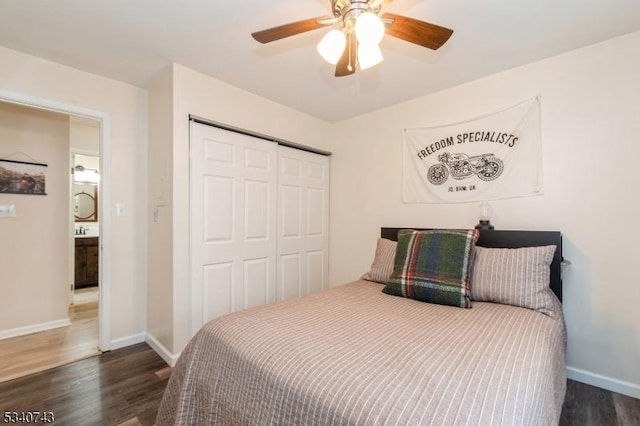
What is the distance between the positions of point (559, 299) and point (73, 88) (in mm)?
3941

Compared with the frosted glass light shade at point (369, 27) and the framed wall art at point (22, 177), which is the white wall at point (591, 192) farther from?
the framed wall art at point (22, 177)

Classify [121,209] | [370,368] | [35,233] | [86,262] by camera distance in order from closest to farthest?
[370,368], [121,209], [35,233], [86,262]

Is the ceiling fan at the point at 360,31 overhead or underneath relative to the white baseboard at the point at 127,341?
overhead

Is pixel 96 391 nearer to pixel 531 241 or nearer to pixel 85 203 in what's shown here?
pixel 531 241

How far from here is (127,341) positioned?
2.53m

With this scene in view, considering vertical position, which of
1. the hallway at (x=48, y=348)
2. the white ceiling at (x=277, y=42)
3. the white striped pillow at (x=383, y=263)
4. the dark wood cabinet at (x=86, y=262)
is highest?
the white ceiling at (x=277, y=42)

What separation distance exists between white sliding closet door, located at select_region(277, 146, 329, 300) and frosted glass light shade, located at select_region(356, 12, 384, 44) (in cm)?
181

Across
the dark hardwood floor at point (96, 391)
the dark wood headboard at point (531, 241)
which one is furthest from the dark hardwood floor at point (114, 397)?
the dark wood headboard at point (531, 241)

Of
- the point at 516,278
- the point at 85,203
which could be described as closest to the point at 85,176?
the point at 85,203

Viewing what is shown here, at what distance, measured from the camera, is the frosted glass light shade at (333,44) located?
4.49 feet

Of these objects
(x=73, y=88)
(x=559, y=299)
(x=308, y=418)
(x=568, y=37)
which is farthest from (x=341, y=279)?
(x=73, y=88)

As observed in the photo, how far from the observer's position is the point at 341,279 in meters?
3.41

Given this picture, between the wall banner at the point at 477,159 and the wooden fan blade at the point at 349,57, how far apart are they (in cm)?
136

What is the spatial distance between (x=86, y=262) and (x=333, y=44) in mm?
5051
